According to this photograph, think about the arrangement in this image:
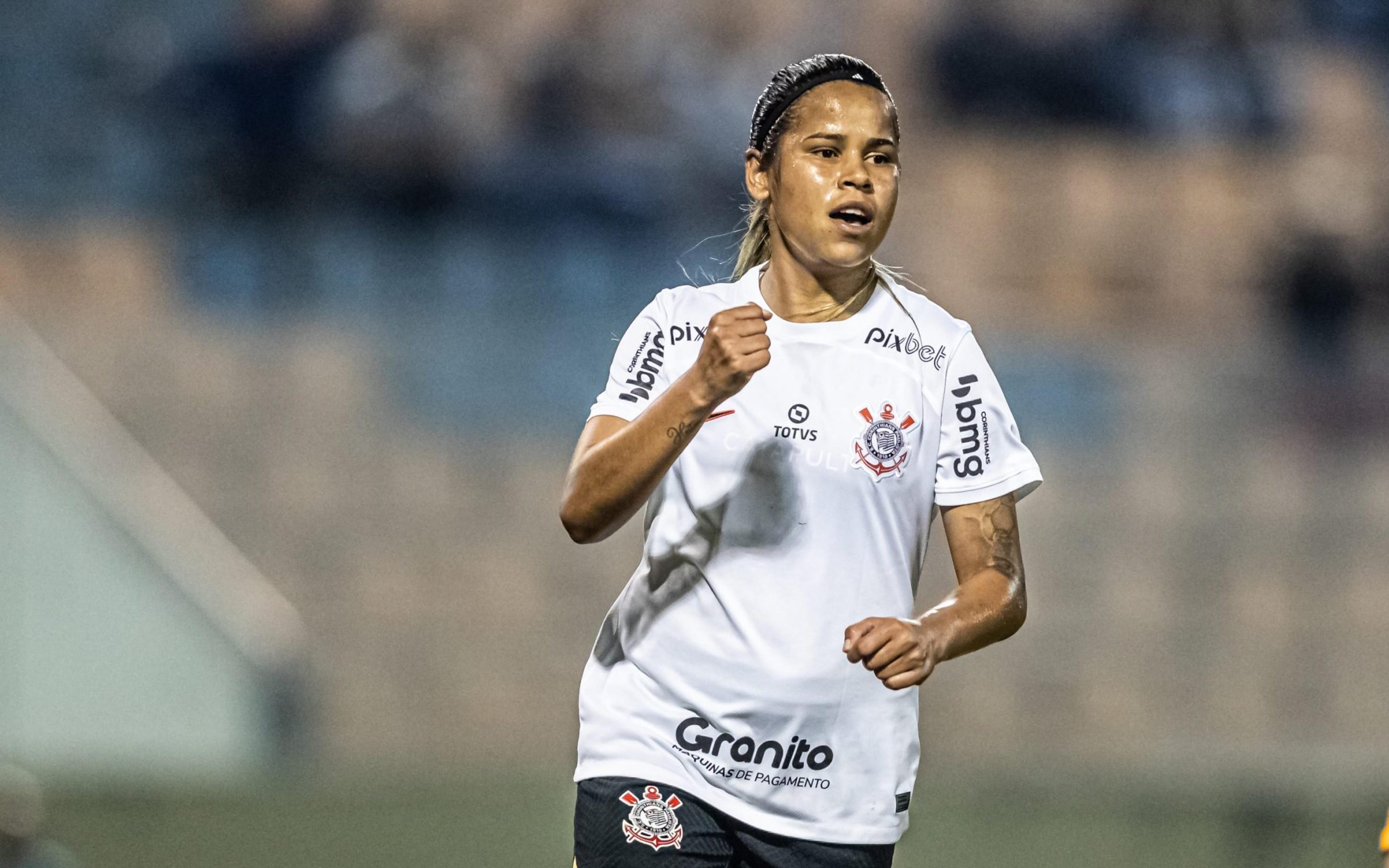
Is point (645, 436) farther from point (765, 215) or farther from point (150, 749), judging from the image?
point (150, 749)

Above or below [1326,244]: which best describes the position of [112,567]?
below

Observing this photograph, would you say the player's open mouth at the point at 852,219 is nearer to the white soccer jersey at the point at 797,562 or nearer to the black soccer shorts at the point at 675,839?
the white soccer jersey at the point at 797,562

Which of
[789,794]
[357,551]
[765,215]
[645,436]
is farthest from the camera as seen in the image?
[357,551]

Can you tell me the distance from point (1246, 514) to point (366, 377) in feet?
11.6

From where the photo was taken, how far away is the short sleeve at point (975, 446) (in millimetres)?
2654

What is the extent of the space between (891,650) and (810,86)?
906 millimetres

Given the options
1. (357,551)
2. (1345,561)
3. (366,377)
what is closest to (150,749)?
(357,551)

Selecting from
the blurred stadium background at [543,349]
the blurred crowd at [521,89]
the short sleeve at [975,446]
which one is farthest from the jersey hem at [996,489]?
the blurred crowd at [521,89]

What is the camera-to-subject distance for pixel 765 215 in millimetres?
2854

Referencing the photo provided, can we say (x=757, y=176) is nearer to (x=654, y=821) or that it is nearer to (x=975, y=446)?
(x=975, y=446)

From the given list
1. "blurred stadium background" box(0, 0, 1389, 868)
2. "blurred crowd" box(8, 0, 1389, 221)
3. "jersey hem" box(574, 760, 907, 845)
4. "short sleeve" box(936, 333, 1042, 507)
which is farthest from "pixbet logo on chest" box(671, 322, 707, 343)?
"blurred crowd" box(8, 0, 1389, 221)

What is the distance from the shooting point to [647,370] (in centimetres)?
269

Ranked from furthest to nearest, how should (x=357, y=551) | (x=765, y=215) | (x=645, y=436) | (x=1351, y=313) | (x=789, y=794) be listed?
1. (x=1351, y=313)
2. (x=357, y=551)
3. (x=765, y=215)
4. (x=789, y=794)
5. (x=645, y=436)

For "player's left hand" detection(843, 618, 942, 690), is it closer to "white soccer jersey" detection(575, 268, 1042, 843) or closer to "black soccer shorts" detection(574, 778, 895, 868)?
"white soccer jersey" detection(575, 268, 1042, 843)
